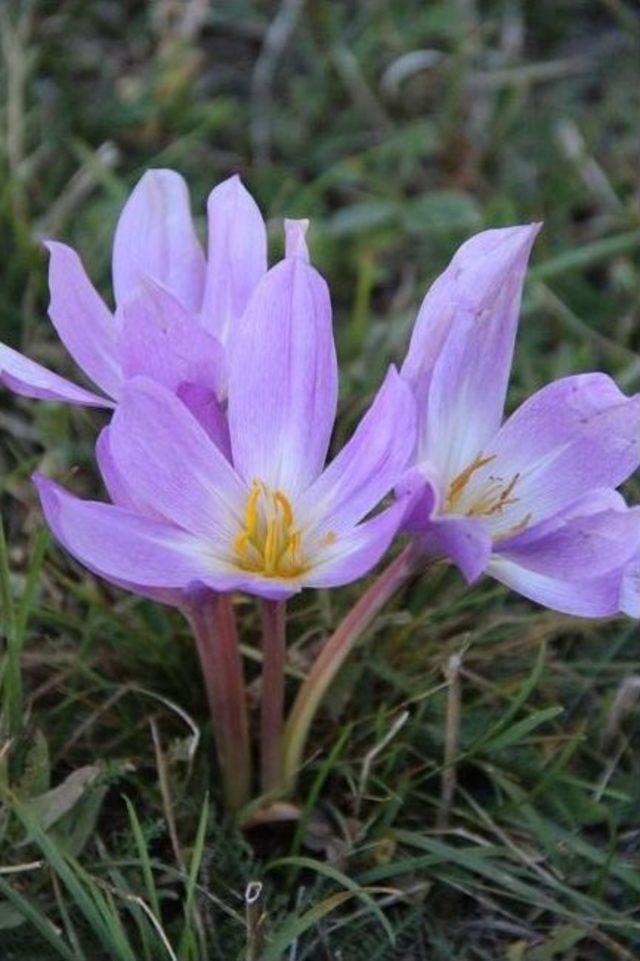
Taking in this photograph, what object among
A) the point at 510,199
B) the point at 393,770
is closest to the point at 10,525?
the point at 393,770

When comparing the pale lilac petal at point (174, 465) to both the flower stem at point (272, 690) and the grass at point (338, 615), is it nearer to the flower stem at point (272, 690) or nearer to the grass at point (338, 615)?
the flower stem at point (272, 690)

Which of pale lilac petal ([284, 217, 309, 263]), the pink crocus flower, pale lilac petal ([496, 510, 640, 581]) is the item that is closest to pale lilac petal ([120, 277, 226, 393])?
the pink crocus flower

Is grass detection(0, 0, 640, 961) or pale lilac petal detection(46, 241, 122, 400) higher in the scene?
pale lilac petal detection(46, 241, 122, 400)

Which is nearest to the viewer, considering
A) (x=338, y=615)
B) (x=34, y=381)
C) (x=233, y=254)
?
(x=34, y=381)

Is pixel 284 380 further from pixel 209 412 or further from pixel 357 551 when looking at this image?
pixel 357 551

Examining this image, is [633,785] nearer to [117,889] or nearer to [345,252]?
[117,889]

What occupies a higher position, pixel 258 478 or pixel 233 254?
pixel 233 254

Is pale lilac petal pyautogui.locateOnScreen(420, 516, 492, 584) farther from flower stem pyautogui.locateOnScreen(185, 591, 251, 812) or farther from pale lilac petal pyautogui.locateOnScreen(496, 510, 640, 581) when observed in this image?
flower stem pyautogui.locateOnScreen(185, 591, 251, 812)

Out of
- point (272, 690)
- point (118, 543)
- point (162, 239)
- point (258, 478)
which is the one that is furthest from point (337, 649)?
point (162, 239)

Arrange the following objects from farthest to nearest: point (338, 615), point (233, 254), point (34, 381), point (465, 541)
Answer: point (338, 615) < point (233, 254) < point (34, 381) < point (465, 541)
